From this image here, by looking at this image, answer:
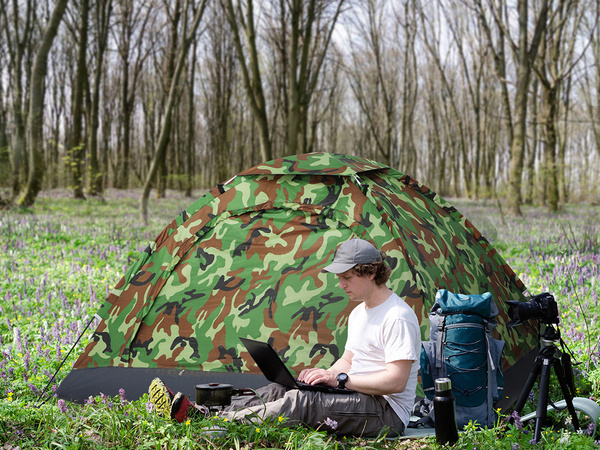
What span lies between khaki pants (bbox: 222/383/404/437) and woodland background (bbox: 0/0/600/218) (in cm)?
938

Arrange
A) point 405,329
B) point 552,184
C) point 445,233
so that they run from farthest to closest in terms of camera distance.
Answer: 1. point 552,184
2. point 445,233
3. point 405,329

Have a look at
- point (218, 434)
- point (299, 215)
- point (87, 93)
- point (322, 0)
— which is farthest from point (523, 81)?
point (87, 93)

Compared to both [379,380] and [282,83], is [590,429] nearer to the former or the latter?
[379,380]

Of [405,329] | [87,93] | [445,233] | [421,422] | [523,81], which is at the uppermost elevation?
[87,93]

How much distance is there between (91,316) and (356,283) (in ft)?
11.8

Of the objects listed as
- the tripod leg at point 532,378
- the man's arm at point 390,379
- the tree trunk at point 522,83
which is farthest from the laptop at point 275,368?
the tree trunk at point 522,83

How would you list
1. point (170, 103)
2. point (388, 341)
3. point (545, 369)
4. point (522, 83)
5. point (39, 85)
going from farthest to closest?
point (522, 83) → point (39, 85) → point (170, 103) → point (388, 341) → point (545, 369)

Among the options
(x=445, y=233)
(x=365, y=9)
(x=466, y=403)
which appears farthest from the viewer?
(x=365, y=9)

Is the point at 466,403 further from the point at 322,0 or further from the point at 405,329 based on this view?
the point at 322,0

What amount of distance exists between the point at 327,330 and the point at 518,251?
6.44m

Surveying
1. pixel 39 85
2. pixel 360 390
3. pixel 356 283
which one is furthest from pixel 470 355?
pixel 39 85

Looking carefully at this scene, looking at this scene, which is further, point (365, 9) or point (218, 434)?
point (365, 9)

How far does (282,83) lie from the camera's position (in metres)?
23.0

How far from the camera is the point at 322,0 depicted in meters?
14.6
